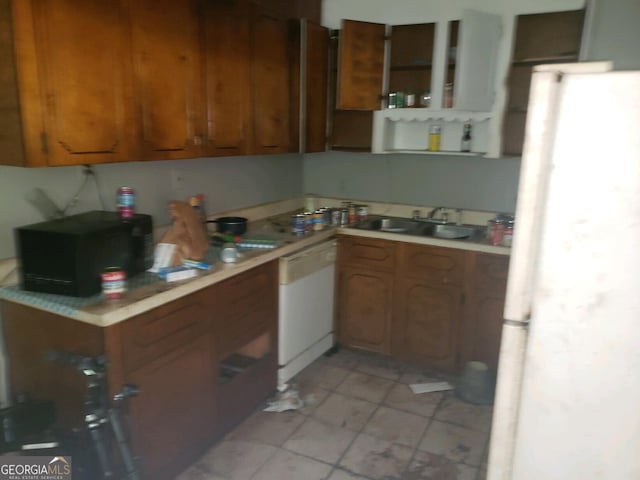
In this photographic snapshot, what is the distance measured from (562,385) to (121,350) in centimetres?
138

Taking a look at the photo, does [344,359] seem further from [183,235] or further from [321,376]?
[183,235]

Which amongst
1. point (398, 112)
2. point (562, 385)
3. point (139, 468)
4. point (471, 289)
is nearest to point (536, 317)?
point (562, 385)

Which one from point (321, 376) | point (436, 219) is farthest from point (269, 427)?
point (436, 219)

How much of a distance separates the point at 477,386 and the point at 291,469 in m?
1.17

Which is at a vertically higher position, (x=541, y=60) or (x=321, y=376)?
(x=541, y=60)

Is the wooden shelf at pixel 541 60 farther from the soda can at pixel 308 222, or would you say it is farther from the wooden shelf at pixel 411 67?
the soda can at pixel 308 222

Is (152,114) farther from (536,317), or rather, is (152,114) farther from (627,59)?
(627,59)

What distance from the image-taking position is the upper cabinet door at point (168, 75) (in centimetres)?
194

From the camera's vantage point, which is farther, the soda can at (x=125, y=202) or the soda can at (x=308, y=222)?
the soda can at (x=308, y=222)

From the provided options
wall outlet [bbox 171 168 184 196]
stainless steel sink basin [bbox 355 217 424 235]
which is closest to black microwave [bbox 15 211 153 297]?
wall outlet [bbox 171 168 184 196]

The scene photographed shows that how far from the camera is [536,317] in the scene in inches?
38.5

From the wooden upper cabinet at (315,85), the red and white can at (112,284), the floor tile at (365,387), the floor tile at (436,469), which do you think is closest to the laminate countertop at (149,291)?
the red and white can at (112,284)

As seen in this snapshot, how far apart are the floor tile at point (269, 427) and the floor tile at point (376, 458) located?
1.08 ft

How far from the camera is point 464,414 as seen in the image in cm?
259
